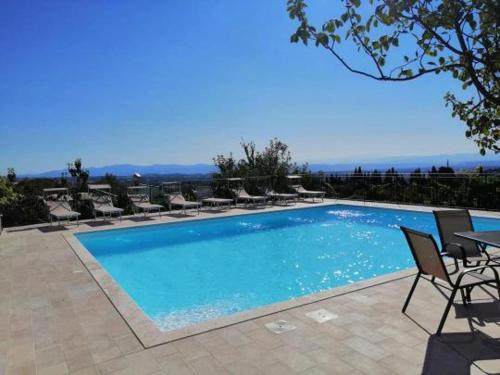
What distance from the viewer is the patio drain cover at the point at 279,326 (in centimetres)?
344

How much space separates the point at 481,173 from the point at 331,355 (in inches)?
395

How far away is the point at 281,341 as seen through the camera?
3.22 meters

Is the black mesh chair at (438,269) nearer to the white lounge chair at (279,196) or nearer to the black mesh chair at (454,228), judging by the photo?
the black mesh chair at (454,228)

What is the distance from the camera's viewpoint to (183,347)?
318 cm

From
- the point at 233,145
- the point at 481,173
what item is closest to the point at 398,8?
the point at 481,173

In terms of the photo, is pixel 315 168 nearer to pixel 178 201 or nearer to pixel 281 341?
pixel 178 201

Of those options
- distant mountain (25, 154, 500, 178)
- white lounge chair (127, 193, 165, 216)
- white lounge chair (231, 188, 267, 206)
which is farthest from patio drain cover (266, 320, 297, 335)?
white lounge chair (231, 188, 267, 206)

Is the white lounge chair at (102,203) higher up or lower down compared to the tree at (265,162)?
lower down

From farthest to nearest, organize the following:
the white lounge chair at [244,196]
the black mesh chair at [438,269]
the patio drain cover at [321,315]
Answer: the white lounge chair at [244,196]
the patio drain cover at [321,315]
the black mesh chair at [438,269]

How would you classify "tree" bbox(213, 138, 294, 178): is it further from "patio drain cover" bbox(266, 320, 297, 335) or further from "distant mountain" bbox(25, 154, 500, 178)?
"patio drain cover" bbox(266, 320, 297, 335)

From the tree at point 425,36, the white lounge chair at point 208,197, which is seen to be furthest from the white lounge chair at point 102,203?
the tree at point 425,36

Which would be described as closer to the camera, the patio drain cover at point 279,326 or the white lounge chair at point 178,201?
the patio drain cover at point 279,326

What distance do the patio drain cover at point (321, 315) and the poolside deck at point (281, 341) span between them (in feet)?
0.22

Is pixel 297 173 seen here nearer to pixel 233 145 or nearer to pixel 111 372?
pixel 233 145
